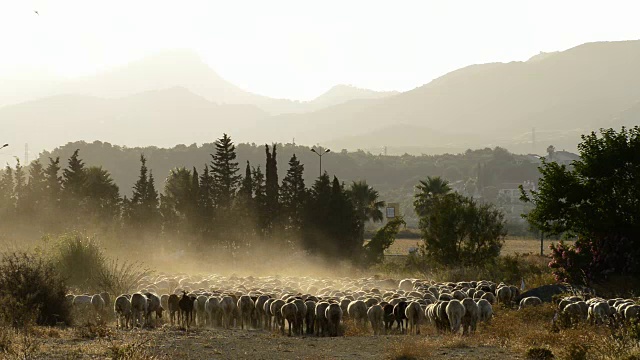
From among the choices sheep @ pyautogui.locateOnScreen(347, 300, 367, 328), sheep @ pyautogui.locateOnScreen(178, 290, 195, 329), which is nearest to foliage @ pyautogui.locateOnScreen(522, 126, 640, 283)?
sheep @ pyautogui.locateOnScreen(347, 300, 367, 328)

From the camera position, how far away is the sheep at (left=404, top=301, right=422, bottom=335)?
105 ft

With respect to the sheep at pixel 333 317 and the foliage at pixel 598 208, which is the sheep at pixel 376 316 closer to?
the sheep at pixel 333 317

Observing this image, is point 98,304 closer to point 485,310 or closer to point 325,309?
point 325,309

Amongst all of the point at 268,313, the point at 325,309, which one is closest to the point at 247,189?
the point at 268,313

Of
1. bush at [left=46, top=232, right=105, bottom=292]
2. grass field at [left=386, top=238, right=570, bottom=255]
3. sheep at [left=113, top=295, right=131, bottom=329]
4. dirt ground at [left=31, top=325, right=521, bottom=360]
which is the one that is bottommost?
grass field at [left=386, top=238, right=570, bottom=255]

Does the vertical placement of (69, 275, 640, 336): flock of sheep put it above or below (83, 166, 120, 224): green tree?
below

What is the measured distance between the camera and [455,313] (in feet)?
100

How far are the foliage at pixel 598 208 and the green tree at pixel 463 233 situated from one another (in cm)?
1585

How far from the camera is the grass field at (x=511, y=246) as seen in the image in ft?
335

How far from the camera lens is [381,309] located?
1272 inches

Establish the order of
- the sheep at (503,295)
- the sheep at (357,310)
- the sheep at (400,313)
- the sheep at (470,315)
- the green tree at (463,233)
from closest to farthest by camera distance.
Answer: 1. the sheep at (470,315)
2. the sheep at (400,313)
3. the sheep at (357,310)
4. the sheep at (503,295)
5. the green tree at (463,233)

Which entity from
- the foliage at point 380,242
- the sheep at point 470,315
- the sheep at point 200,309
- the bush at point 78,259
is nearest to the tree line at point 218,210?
the foliage at point 380,242

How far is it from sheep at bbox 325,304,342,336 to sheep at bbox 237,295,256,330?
485cm

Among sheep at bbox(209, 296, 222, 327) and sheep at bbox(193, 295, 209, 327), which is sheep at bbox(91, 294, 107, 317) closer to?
sheep at bbox(193, 295, 209, 327)
